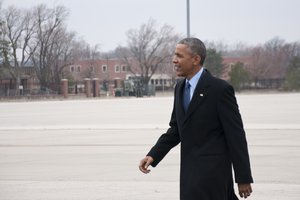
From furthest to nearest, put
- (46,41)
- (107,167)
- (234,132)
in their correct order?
(46,41) < (107,167) < (234,132)

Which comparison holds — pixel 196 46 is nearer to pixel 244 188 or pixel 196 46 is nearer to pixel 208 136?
pixel 208 136

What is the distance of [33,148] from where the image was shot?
17734 mm

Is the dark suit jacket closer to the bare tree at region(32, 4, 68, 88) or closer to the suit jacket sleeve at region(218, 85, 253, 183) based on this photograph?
the suit jacket sleeve at region(218, 85, 253, 183)

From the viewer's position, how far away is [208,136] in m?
5.24

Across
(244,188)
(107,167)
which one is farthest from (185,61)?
(107,167)

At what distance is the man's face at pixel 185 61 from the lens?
17.3 ft

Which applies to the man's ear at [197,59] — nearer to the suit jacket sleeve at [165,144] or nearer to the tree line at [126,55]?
the suit jacket sleeve at [165,144]

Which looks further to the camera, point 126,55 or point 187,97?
point 126,55

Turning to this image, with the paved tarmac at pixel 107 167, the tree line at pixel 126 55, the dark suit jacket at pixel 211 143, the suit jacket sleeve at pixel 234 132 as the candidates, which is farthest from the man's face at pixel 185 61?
the tree line at pixel 126 55

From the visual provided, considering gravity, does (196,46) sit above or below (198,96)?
above

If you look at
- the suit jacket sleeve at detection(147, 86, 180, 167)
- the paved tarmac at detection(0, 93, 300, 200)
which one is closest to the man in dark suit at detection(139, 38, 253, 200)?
the suit jacket sleeve at detection(147, 86, 180, 167)

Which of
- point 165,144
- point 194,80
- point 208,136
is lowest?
point 165,144

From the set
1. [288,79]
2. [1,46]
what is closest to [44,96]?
[1,46]

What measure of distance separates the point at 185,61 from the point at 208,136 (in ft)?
1.90
